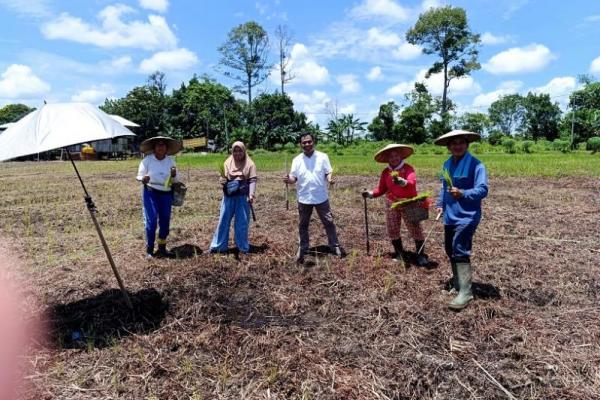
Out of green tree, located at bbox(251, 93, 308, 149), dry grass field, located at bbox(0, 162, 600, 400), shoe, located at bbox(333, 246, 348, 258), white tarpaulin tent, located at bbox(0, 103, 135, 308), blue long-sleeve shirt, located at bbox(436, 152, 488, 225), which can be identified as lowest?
dry grass field, located at bbox(0, 162, 600, 400)

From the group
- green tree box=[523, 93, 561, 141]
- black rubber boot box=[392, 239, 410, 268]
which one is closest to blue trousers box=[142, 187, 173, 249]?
black rubber boot box=[392, 239, 410, 268]

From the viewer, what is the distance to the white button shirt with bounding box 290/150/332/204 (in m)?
5.73

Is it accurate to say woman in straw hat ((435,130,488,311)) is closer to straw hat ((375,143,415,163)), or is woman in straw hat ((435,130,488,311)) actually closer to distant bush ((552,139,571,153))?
straw hat ((375,143,415,163))

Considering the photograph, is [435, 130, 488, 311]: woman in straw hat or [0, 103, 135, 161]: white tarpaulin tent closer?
[0, 103, 135, 161]: white tarpaulin tent

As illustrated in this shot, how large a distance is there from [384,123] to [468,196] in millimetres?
41687

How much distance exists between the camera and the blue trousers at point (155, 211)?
5.83 m

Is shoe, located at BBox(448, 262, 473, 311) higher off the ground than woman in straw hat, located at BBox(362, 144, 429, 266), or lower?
lower

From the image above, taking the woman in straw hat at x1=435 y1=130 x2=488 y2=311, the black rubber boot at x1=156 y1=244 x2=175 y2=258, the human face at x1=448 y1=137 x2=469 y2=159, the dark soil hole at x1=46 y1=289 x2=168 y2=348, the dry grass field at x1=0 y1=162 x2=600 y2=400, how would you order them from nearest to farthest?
1. the dry grass field at x1=0 y1=162 x2=600 y2=400
2. the dark soil hole at x1=46 y1=289 x2=168 y2=348
3. the woman in straw hat at x1=435 y1=130 x2=488 y2=311
4. the human face at x1=448 y1=137 x2=469 y2=159
5. the black rubber boot at x1=156 y1=244 x2=175 y2=258

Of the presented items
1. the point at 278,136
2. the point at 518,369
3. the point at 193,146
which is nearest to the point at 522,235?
the point at 518,369

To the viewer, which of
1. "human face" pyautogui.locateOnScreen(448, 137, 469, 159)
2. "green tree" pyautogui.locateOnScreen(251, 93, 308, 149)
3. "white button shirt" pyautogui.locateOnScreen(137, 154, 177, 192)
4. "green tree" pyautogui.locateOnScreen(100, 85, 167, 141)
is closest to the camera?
"human face" pyautogui.locateOnScreen(448, 137, 469, 159)

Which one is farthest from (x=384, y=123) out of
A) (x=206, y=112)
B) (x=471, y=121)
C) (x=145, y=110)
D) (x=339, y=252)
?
(x=339, y=252)

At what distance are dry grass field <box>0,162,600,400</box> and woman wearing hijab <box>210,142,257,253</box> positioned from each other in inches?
11.0

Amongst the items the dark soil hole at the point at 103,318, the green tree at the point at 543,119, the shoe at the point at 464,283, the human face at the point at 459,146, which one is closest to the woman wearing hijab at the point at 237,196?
the dark soil hole at the point at 103,318

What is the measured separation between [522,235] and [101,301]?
613 cm
